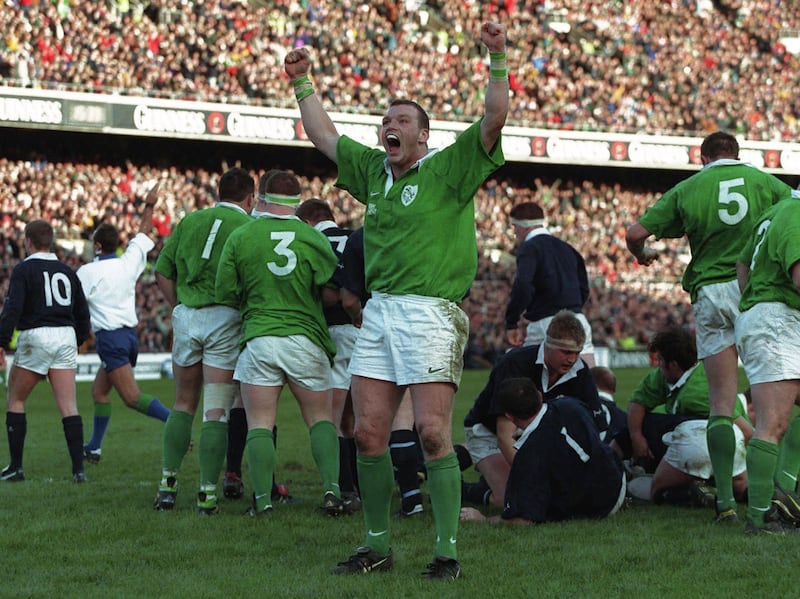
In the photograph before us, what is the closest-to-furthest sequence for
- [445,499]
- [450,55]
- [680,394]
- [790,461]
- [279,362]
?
[445,499]
[790,461]
[279,362]
[680,394]
[450,55]

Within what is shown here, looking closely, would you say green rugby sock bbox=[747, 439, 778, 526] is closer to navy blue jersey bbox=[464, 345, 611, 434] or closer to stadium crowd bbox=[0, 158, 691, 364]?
navy blue jersey bbox=[464, 345, 611, 434]

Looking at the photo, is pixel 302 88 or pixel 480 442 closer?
pixel 302 88

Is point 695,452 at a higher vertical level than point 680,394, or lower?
lower

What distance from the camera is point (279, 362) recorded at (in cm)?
698

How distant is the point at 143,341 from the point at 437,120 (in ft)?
34.6

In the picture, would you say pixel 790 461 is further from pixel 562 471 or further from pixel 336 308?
pixel 336 308

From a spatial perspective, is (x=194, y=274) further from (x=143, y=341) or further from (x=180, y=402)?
(x=143, y=341)

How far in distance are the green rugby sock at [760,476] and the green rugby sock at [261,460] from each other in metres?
2.62

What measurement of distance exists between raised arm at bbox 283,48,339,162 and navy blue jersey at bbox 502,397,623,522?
2036 millimetres

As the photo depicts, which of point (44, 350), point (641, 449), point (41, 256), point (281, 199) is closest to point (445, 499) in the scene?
point (281, 199)

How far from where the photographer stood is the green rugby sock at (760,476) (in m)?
6.00

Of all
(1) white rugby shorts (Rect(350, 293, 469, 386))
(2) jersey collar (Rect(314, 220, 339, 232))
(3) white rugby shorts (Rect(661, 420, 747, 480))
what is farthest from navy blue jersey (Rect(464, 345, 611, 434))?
(1) white rugby shorts (Rect(350, 293, 469, 386))

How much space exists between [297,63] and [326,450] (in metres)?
2.32

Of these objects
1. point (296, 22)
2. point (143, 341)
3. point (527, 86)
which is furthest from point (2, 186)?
point (527, 86)
